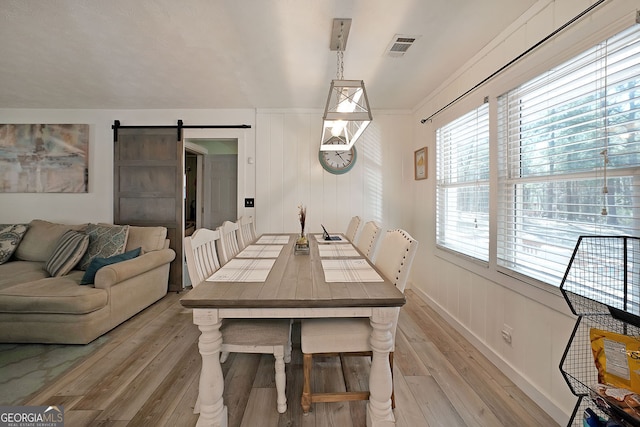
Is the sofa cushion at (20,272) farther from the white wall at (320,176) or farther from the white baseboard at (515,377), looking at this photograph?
the white baseboard at (515,377)

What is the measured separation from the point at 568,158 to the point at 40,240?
16.3 feet

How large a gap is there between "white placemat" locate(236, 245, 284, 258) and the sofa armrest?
47.6 inches

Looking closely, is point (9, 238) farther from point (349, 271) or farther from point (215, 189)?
point (349, 271)

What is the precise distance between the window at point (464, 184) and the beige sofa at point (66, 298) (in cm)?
318

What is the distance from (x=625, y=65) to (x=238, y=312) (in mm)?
2063

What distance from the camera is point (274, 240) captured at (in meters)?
2.82

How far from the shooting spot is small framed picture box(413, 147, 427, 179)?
3.24 m

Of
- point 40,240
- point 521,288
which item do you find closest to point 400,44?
point 521,288

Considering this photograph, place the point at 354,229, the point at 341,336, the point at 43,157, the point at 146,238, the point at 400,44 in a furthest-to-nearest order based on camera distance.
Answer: the point at 43,157 → the point at 146,238 → the point at 354,229 → the point at 400,44 → the point at 341,336

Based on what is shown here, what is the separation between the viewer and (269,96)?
3170mm

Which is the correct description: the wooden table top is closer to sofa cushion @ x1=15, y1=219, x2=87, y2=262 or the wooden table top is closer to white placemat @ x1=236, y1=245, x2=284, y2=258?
white placemat @ x1=236, y1=245, x2=284, y2=258

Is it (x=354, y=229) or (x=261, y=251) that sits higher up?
(x=354, y=229)

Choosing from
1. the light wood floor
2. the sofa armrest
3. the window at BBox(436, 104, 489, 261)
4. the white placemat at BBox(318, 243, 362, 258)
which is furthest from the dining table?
the sofa armrest

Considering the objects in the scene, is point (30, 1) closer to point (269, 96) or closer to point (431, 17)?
point (269, 96)
